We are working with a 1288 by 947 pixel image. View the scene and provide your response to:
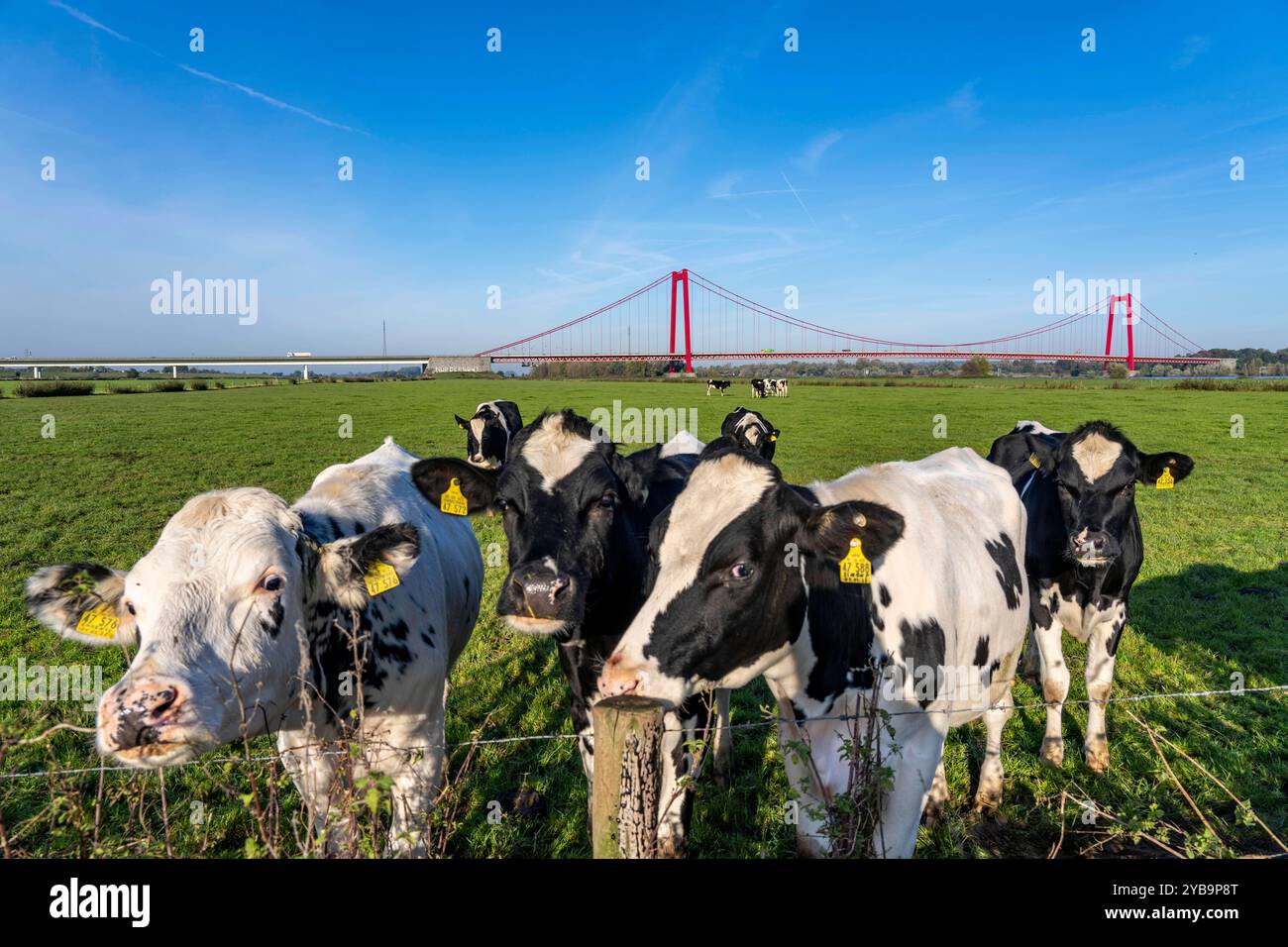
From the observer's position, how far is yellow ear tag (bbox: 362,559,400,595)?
2955mm

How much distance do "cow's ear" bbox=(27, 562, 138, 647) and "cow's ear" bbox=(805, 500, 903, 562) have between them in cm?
255

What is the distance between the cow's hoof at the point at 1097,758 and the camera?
456cm

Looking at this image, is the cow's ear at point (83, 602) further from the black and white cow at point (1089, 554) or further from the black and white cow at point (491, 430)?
the black and white cow at point (491, 430)

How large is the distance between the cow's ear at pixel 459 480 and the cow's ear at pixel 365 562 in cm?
84

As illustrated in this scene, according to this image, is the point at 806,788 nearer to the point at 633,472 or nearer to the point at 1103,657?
the point at 633,472

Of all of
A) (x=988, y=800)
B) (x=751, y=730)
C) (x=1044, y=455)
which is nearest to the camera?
(x=988, y=800)

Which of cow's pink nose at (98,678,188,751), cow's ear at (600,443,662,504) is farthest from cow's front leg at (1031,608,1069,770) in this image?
cow's pink nose at (98,678,188,751)

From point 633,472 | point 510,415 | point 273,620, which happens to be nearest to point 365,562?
point 273,620

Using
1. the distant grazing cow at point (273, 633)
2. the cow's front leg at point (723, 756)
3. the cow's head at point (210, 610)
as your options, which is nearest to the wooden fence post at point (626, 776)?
the distant grazing cow at point (273, 633)

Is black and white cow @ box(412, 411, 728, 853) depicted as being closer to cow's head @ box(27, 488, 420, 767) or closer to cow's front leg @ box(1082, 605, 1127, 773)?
cow's head @ box(27, 488, 420, 767)

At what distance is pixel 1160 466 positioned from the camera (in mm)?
5285

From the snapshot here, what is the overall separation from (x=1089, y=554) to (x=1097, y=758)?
128 centimetres
